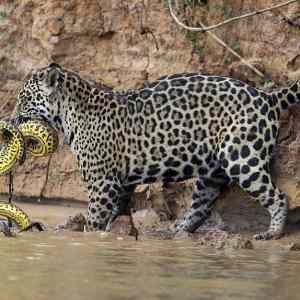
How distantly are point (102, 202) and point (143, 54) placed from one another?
2.01m

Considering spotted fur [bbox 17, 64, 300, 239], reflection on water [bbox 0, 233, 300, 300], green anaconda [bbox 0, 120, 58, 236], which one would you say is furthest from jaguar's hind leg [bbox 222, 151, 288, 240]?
green anaconda [bbox 0, 120, 58, 236]

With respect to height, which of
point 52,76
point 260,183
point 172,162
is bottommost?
point 260,183

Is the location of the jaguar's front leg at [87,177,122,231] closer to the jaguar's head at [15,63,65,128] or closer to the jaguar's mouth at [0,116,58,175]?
the jaguar's mouth at [0,116,58,175]

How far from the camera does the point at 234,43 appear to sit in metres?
8.99

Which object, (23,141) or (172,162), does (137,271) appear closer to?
(172,162)

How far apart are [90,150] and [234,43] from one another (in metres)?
1.81

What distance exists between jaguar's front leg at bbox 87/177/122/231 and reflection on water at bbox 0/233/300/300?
1.64 metres

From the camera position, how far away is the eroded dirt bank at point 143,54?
8680mm

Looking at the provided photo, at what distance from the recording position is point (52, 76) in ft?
28.1

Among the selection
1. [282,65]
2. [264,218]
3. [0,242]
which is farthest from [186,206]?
[0,242]

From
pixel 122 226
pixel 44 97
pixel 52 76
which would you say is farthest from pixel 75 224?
pixel 52 76

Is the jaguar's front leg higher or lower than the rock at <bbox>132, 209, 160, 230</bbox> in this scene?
higher

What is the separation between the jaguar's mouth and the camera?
8.50 m

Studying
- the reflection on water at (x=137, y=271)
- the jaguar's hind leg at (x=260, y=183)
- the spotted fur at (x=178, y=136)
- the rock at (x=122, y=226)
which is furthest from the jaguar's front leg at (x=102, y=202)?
the reflection on water at (x=137, y=271)
